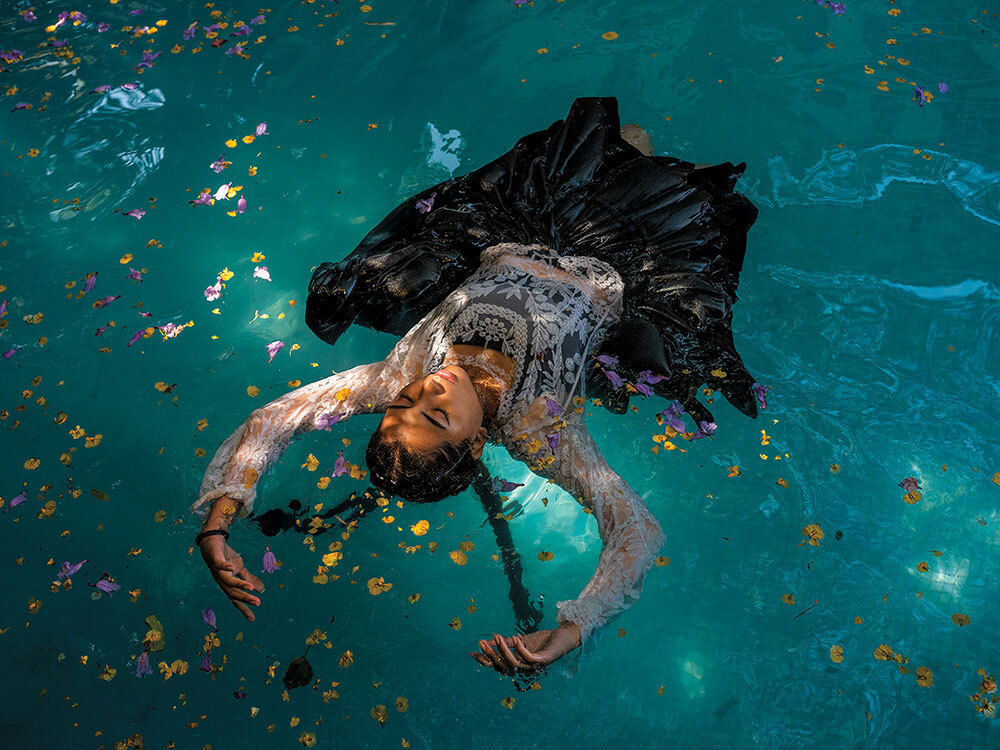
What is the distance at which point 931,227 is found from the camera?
4.25 meters

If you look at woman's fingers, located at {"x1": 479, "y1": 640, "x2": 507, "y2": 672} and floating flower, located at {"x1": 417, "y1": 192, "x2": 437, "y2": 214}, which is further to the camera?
floating flower, located at {"x1": 417, "y1": 192, "x2": 437, "y2": 214}

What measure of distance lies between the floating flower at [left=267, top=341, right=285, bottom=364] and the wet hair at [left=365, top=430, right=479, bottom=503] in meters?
1.49

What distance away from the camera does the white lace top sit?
2857 millimetres

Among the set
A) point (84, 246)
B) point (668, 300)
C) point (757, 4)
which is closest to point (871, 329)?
point (668, 300)

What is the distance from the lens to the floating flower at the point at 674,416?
141 inches

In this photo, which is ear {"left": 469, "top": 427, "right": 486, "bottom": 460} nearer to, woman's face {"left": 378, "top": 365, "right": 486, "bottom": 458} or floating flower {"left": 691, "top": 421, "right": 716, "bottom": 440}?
woman's face {"left": 378, "top": 365, "right": 486, "bottom": 458}

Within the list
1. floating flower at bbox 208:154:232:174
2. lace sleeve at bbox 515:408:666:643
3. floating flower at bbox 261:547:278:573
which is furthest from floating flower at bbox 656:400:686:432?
floating flower at bbox 208:154:232:174

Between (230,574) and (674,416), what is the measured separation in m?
2.00

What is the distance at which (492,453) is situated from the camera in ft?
12.3

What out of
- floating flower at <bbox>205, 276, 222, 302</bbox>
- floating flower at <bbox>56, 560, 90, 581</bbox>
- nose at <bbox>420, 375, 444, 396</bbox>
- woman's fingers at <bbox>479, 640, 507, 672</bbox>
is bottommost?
floating flower at <bbox>56, 560, 90, 581</bbox>

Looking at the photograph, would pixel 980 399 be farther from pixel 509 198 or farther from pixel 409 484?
pixel 409 484

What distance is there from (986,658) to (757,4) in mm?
4056

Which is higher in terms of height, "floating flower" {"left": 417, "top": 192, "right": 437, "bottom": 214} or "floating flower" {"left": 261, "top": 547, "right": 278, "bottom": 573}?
"floating flower" {"left": 417, "top": 192, "right": 437, "bottom": 214}

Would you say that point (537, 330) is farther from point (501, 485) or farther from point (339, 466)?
point (339, 466)
